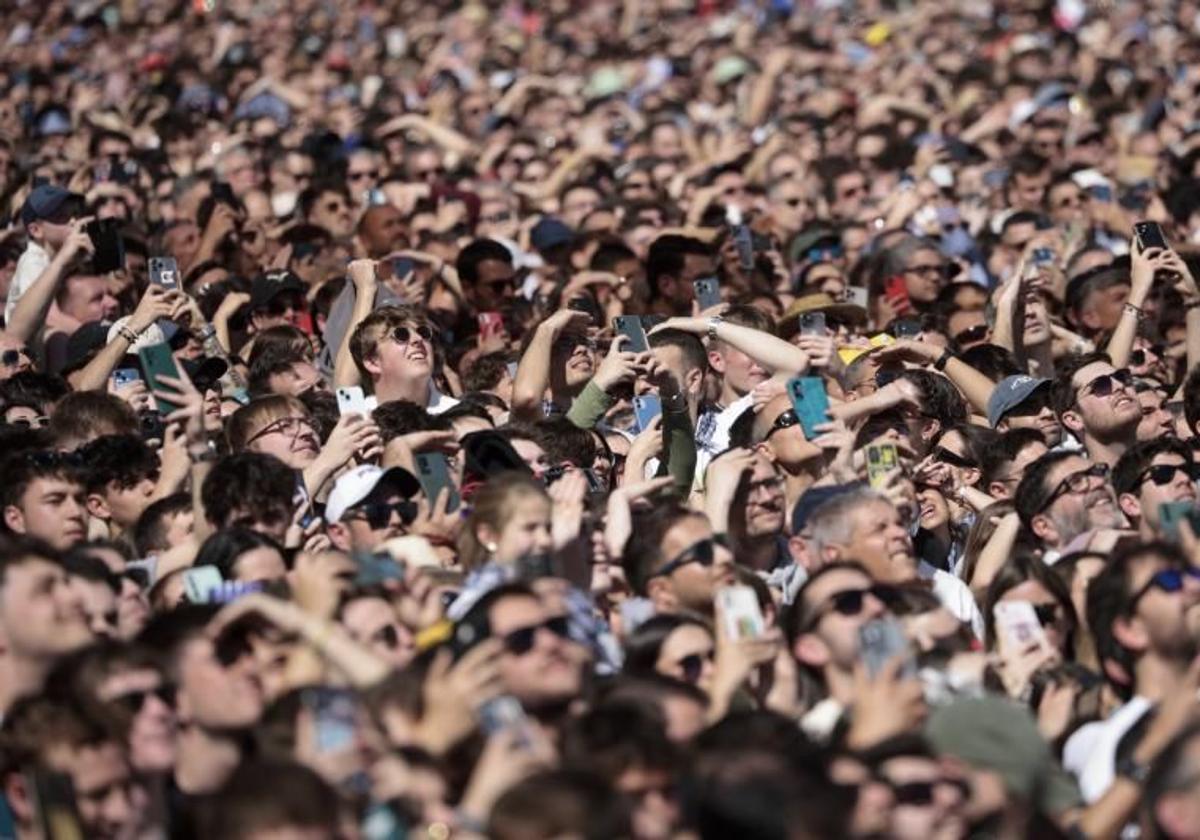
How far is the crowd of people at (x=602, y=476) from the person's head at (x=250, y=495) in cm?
1

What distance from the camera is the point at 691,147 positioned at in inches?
712

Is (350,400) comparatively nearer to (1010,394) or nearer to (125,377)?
(125,377)

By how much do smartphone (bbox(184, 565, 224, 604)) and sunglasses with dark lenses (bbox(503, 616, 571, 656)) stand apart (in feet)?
3.87

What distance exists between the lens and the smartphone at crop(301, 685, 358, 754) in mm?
5906

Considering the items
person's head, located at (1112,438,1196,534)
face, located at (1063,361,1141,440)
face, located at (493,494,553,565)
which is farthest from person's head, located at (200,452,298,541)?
face, located at (1063,361,1141,440)

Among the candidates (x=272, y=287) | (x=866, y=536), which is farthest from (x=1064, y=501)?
(x=272, y=287)

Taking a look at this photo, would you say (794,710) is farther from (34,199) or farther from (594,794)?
(34,199)

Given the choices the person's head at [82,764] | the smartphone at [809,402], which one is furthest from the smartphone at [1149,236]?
the person's head at [82,764]

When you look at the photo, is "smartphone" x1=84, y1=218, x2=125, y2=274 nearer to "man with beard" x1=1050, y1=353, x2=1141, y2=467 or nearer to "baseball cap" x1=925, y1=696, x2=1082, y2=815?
"man with beard" x1=1050, y1=353, x2=1141, y2=467

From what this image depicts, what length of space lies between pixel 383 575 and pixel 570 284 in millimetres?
5318

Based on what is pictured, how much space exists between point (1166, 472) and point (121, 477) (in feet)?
11.7

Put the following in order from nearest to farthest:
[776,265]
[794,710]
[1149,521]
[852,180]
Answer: [794,710] < [1149,521] < [776,265] < [852,180]

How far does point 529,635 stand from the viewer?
6.47 metres

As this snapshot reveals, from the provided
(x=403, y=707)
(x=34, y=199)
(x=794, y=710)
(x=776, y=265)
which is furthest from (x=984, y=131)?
(x=403, y=707)
